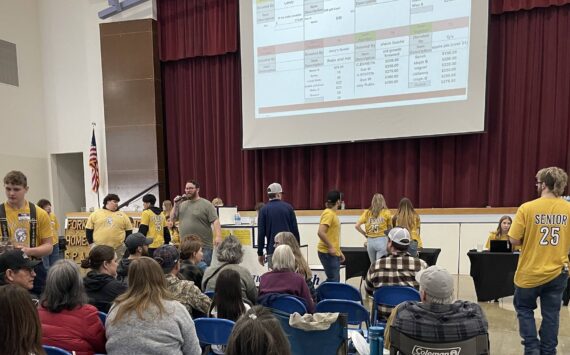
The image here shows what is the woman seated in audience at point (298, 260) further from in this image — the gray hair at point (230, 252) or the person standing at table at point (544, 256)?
the person standing at table at point (544, 256)

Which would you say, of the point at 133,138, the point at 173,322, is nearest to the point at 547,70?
the point at 173,322

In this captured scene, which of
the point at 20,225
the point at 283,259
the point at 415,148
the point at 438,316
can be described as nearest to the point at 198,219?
the point at 20,225

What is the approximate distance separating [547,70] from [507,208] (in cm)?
236

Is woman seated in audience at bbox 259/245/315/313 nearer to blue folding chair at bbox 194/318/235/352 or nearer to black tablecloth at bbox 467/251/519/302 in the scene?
blue folding chair at bbox 194/318/235/352

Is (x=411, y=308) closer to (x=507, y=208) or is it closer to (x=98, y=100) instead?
(x=507, y=208)

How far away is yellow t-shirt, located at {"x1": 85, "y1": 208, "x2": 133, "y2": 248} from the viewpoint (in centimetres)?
477

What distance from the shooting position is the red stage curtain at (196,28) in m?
7.93

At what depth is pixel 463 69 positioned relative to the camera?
5.96 m

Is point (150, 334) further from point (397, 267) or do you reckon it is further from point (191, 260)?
point (397, 267)

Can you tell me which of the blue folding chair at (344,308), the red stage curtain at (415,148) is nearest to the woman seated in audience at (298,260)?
the blue folding chair at (344,308)

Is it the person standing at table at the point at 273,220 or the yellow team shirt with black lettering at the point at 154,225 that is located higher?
the person standing at table at the point at 273,220

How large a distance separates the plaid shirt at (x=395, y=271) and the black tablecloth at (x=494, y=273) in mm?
2005

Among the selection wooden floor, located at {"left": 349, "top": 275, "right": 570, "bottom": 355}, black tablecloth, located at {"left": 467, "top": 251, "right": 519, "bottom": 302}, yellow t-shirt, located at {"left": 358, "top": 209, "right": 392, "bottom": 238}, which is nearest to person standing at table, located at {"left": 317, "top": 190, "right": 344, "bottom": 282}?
wooden floor, located at {"left": 349, "top": 275, "right": 570, "bottom": 355}

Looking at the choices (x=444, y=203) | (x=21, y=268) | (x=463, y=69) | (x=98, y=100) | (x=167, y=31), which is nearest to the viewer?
(x=21, y=268)
